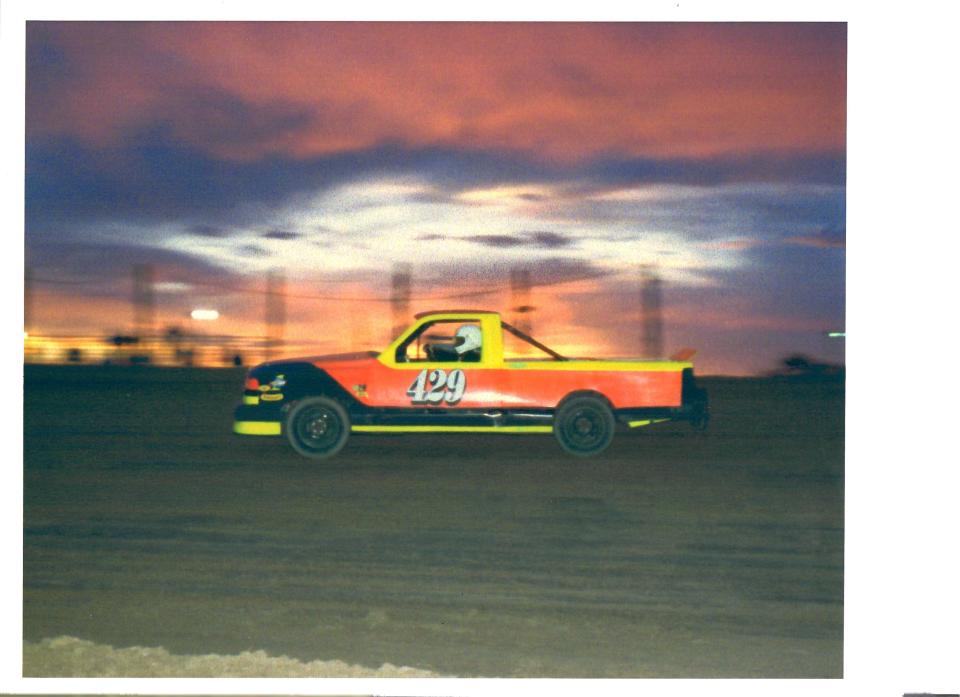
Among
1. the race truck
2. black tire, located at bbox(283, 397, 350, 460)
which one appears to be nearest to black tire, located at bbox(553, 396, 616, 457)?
the race truck

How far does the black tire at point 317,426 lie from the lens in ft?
35.1

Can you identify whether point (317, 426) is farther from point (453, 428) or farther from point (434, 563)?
point (434, 563)

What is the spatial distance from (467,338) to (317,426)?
1.86 m

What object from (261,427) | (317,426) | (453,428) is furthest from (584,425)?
(261,427)

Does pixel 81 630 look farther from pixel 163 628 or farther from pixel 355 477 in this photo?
pixel 355 477

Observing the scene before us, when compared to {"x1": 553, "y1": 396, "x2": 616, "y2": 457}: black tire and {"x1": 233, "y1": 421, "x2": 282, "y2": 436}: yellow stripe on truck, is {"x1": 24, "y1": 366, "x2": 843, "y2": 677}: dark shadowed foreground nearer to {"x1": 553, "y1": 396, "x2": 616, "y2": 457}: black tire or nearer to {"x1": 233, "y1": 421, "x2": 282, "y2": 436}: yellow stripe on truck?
{"x1": 553, "y1": 396, "x2": 616, "y2": 457}: black tire

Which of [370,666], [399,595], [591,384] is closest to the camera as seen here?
[370,666]

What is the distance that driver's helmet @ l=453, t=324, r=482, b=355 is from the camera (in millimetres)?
11078

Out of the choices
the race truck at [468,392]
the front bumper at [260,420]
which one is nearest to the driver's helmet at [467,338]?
the race truck at [468,392]

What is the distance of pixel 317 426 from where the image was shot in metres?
10.8

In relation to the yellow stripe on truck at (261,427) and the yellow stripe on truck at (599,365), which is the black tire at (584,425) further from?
the yellow stripe on truck at (261,427)
